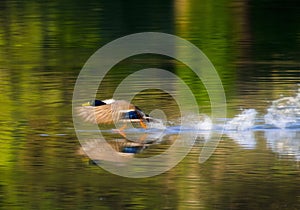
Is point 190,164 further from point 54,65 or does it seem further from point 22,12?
point 22,12

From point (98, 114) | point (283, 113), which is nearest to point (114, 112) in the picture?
point (98, 114)

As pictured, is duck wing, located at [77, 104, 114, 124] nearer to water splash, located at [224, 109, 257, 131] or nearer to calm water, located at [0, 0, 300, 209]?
calm water, located at [0, 0, 300, 209]

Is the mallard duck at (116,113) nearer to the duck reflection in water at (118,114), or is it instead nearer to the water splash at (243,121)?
the duck reflection in water at (118,114)

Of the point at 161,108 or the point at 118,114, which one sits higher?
the point at 118,114

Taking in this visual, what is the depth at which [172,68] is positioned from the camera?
459 inches

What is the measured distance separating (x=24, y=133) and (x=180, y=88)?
2.34m

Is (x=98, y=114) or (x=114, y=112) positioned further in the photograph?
(x=98, y=114)

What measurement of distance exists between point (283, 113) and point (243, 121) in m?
0.41

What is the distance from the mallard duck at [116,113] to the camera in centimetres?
842

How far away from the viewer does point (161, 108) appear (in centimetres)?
927

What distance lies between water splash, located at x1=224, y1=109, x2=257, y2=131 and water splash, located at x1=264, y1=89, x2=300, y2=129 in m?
0.13

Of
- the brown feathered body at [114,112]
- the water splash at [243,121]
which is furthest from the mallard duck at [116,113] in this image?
the water splash at [243,121]

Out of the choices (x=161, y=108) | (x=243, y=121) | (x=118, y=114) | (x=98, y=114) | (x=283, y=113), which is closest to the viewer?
(x=118, y=114)

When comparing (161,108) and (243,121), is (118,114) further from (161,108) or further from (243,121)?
(243,121)
